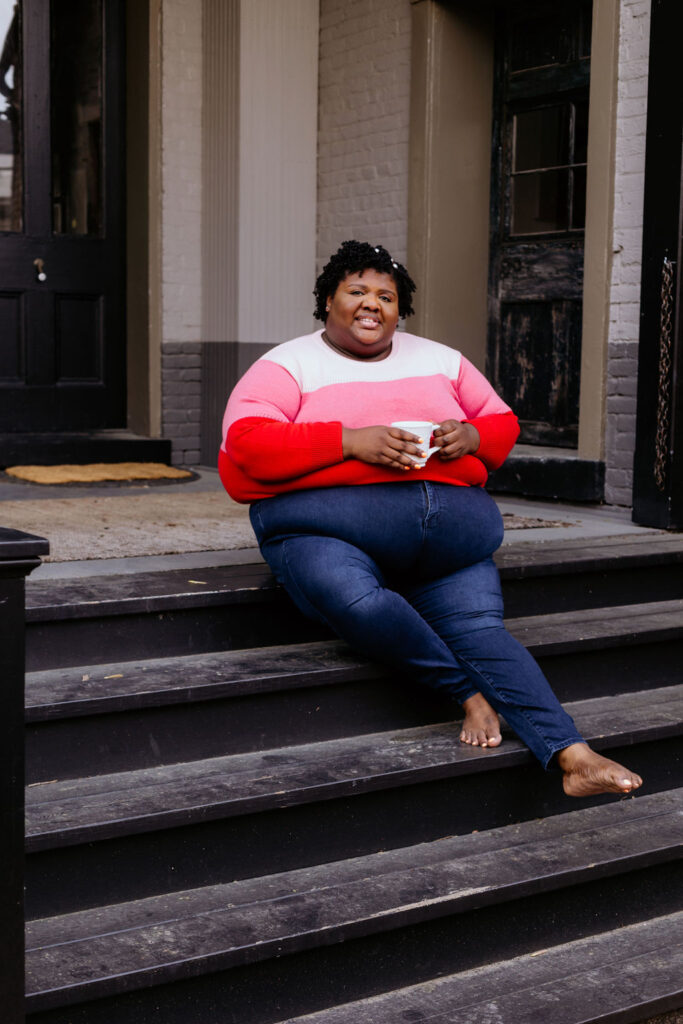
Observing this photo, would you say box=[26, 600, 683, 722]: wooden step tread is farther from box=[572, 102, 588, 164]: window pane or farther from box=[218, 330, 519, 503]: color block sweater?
box=[572, 102, 588, 164]: window pane

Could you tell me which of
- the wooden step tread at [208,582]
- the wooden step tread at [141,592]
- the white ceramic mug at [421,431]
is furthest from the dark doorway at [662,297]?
the white ceramic mug at [421,431]

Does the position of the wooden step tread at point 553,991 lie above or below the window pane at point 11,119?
below

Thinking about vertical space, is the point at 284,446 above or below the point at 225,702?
above

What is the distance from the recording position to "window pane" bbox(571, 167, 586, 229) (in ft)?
18.7

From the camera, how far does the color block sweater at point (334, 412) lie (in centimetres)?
285

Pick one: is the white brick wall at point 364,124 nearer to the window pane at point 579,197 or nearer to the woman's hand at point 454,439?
the window pane at point 579,197

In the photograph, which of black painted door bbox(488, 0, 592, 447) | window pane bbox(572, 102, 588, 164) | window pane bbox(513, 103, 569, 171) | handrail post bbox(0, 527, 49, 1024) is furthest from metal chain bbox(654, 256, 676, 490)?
handrail post bbox(0, 527, 49, 1024)

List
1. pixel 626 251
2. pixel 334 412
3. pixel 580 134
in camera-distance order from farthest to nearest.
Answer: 1. pixel 580 134
2. pixel 626 251
3. pixel 334 412

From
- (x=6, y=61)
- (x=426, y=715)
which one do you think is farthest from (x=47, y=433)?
(x=426, y=715)

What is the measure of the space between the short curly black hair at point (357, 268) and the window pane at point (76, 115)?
3.59 meters

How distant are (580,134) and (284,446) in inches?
138

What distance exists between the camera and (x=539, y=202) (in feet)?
19.6

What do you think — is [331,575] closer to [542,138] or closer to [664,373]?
[664,373]

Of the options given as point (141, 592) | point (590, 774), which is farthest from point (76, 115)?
point (590, 774)
